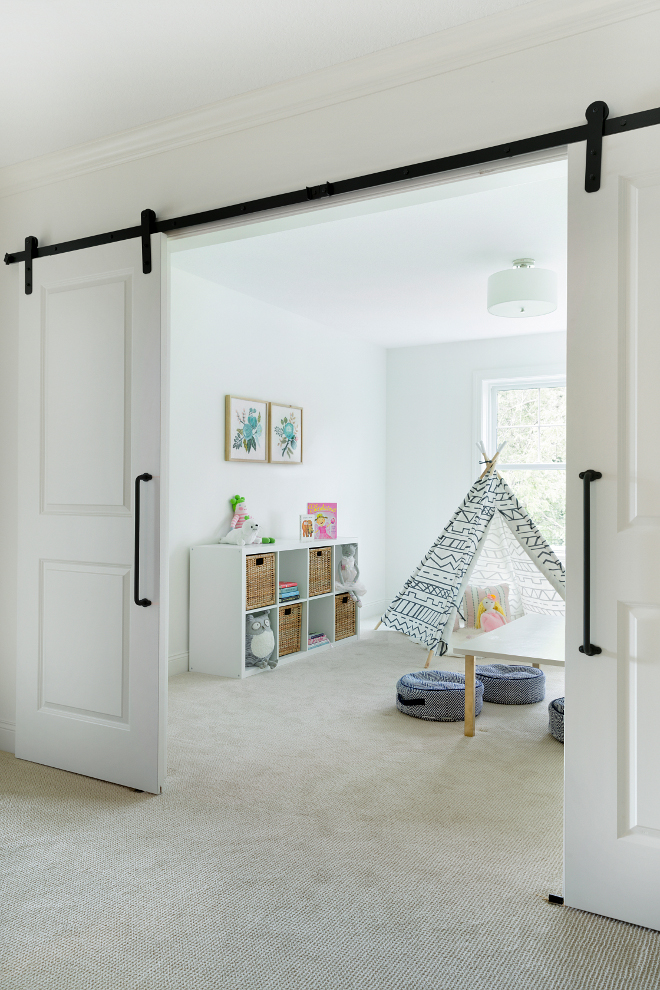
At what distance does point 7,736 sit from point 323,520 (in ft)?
10.2

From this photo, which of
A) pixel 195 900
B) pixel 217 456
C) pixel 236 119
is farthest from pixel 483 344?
pixel 195 900

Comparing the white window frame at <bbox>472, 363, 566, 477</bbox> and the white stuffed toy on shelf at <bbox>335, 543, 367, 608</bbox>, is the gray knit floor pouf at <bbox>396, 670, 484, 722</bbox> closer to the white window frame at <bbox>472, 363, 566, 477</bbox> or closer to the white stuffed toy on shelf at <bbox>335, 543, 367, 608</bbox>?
the white stuffed toy on shelf at <bbox>335, 543, 367, 608</bbox>

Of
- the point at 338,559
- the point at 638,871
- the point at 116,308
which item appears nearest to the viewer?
the point at 638,871

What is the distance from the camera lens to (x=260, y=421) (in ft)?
17.4

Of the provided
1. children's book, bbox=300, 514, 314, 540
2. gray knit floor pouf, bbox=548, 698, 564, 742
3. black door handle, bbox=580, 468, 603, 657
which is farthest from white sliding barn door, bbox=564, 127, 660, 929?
children's book, bbox=300, 514, 314, 540

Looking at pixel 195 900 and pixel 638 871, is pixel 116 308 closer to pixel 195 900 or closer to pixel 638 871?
pixel 195 900

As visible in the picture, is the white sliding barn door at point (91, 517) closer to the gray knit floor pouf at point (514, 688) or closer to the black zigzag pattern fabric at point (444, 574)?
the black zigzag pattern fabric at point (444, 574)

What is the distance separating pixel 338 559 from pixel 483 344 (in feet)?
7.90

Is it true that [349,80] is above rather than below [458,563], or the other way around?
above

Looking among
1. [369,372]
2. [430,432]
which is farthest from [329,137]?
[430,432]

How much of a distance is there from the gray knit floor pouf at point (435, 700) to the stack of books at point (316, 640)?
148 cm

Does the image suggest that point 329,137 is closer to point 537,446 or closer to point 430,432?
point 537,446

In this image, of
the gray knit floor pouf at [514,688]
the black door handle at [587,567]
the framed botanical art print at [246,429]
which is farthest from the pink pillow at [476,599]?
the black door handle at [587,567]

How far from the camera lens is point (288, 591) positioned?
16.4ft
